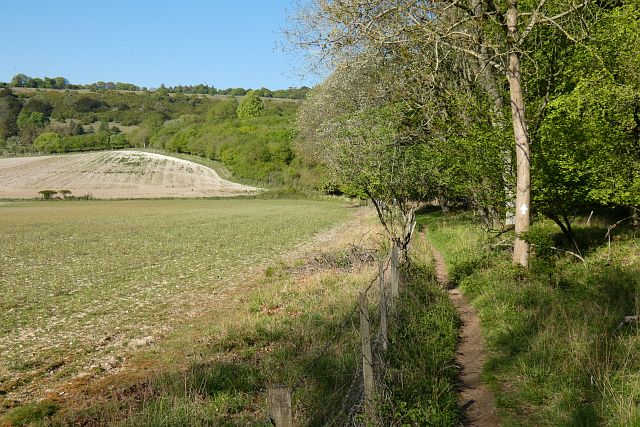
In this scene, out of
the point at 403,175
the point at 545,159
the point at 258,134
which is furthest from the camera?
the point at 258,134

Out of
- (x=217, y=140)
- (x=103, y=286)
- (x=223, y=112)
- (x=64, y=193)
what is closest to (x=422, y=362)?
(x=103, y=286)

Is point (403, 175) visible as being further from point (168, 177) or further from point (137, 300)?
point (168, 177)

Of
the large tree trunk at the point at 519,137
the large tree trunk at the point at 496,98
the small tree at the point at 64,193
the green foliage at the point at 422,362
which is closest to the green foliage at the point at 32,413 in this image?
the green foliage at the point at 422,362

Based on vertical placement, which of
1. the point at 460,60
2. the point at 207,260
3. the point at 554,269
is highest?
the point at 460,60

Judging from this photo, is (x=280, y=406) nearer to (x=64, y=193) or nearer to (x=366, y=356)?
(x=366, y=356)

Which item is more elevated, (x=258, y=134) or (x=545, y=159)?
(x=258, y=134)

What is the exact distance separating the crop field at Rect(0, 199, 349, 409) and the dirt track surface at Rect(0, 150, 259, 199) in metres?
59.7

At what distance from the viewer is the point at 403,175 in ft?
54.6

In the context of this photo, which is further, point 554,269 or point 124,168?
point 124,168

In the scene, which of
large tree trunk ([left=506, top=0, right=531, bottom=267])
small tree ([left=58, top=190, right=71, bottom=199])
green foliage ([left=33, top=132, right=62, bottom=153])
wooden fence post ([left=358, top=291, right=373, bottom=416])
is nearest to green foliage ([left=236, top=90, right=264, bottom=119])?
green foliage ([left=33, top=132, right=62, bottom=153])

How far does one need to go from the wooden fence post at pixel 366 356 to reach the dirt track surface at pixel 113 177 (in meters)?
93.0

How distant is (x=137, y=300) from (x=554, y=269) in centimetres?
1202

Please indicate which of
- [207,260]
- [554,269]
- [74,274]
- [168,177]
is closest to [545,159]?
[554,269]

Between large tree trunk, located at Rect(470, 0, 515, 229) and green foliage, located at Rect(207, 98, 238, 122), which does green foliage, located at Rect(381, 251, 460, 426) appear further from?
green foliage, located at Rect(207, 98, 238, 122)
